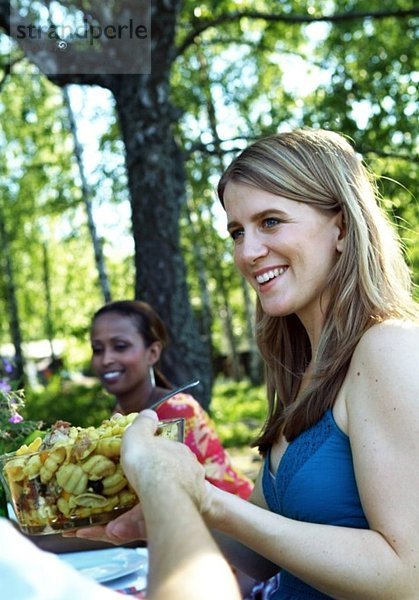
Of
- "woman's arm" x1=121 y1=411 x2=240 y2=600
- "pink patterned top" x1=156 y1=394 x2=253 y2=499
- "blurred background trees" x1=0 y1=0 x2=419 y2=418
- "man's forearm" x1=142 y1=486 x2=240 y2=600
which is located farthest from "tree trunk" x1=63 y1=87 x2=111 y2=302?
"man's forearm" x1=142 y1=486 x2=240 y2=600

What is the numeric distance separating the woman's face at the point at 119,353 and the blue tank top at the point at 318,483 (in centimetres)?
212

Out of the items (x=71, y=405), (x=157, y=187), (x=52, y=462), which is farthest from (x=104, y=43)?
(x=71, y=405)

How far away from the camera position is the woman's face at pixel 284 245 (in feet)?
6.82

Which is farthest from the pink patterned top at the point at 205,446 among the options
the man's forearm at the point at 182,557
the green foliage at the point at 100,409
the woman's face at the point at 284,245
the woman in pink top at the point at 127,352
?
the green foliage at the point at 100,409

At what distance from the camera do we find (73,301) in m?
28.3

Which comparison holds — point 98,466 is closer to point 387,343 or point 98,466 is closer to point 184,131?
point 387,343

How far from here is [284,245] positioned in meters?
2.08

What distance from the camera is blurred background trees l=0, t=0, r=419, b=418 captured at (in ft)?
22.4

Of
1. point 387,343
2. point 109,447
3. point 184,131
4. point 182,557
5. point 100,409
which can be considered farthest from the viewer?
point 100,409

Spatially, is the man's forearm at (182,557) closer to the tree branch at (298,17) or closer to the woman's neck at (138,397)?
the woman's neck at (138,397)

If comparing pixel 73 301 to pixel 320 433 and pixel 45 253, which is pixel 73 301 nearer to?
pixel 45 253

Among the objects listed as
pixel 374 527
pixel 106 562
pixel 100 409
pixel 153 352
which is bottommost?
pixel 100 409

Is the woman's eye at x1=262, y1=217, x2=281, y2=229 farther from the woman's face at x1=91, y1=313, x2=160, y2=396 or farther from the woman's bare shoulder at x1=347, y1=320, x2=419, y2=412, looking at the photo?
the woman's face at x1=91, y1=313, x2=160, y2=396

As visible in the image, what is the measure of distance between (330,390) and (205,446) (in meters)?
1.76
